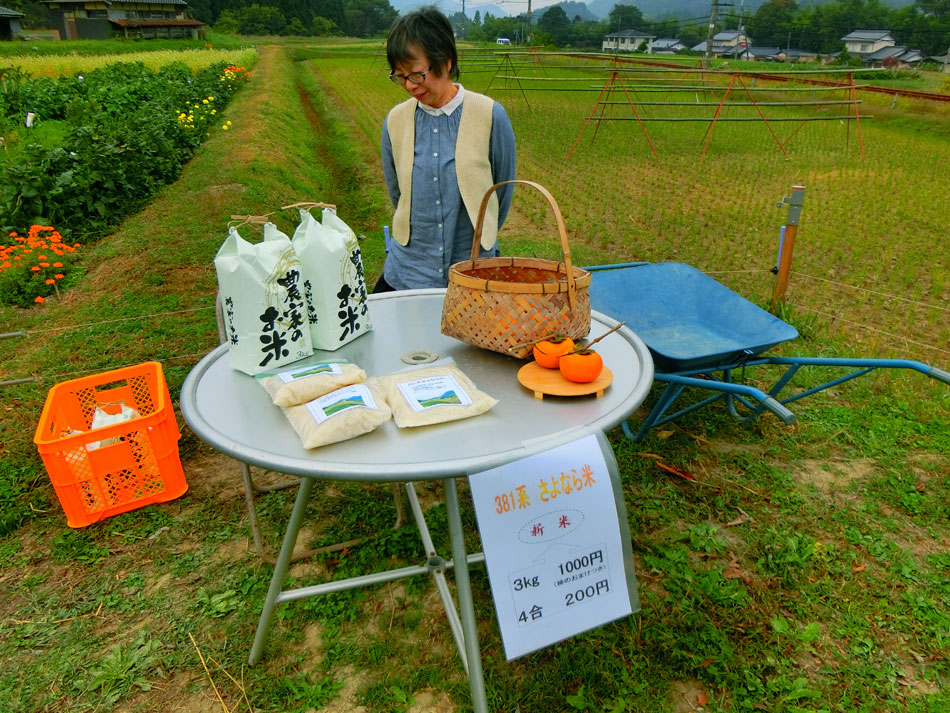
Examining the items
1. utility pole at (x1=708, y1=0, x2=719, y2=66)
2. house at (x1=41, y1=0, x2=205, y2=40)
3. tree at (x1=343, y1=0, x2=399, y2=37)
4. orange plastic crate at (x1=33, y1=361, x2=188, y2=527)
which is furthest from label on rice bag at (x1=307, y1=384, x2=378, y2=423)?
tree at (x1=343, y1=0, x2=399, y2=37)

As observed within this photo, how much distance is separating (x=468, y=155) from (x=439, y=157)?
0.40ft

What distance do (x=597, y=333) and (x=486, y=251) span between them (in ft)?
2.47

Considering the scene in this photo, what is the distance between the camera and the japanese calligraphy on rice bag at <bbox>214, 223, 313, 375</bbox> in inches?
57.9

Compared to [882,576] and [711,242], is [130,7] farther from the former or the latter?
[882,576]

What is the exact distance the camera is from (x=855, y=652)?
2123 millimetres

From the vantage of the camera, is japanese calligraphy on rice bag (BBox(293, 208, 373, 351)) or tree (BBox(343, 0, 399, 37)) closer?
japanese calligraphy on rice bag (BBox(293, 208, 373, 351))

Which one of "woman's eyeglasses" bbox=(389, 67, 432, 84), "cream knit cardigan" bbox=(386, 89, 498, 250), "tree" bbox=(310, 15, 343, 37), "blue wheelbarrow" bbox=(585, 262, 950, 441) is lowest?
"blue wheelbarrow" bbox=(585, 262, 950, 441)

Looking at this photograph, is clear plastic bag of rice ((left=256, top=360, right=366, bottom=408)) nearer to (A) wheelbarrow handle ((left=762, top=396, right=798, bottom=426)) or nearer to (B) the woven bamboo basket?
(B) the woven bamboo basket

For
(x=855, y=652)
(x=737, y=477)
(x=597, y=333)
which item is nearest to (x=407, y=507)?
(x=597, y=333)

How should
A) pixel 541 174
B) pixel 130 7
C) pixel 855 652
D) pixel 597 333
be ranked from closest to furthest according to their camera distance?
pixel 597 333
pixel 855 652
pixel 541 174
pixel 130 7

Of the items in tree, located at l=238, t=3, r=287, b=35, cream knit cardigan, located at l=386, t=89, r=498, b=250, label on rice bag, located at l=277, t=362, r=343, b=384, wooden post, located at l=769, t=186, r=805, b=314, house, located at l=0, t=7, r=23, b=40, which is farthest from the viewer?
tree, located at l=238, t=3, r=287, b=35

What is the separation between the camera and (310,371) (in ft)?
5.01

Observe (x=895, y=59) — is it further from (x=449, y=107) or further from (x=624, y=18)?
(x=624, y=18)

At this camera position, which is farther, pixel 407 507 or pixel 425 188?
pixel 407 507
